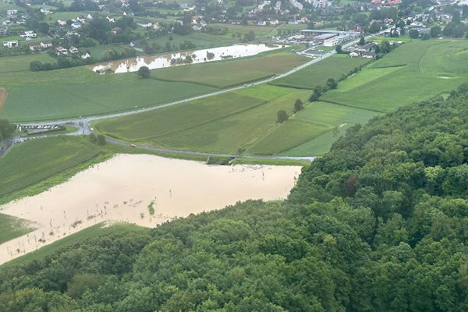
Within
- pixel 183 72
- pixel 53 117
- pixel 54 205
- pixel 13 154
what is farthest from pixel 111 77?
pixel 54 205

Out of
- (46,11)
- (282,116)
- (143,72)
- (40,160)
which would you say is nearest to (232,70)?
(143,72)

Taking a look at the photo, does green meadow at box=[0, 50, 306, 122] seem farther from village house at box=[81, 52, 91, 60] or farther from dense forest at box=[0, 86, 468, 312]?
dense forest at box=[0, 86, 468, 312]

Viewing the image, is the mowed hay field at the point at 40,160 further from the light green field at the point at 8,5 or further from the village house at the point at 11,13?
the light green field at the point at 8,5

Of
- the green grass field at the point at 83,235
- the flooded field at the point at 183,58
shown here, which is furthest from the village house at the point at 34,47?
the green grass field at the point at 83,235

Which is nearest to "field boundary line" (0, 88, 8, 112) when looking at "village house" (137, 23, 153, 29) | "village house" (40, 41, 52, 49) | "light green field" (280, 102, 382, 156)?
"village house" (40, 41, 52, 49)

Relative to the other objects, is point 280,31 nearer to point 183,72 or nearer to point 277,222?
point 183,72

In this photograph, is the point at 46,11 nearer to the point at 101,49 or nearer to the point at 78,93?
the point at 101,49
